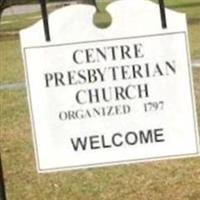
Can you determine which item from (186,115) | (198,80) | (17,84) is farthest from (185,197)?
(17,84)

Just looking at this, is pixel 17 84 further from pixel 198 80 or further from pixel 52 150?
pixel 52 150

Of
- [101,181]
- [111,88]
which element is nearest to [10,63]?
[101,181]

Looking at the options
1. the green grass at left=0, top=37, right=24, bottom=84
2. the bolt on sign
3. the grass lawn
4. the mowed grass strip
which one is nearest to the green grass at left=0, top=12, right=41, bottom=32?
the green grass at left=0, top=37, right=24, bottom=84

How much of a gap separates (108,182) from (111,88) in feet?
11.6

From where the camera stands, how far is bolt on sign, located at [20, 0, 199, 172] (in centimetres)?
316

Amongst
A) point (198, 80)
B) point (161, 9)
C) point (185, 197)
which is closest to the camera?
point (161, 9)

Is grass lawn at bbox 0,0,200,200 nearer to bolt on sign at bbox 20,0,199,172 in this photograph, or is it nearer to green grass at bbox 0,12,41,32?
bolt on sign at bbox 20,0,199,172

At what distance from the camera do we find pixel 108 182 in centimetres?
666

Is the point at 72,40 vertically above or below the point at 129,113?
above

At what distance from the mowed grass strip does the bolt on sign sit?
9.57 ft

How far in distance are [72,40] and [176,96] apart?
46 centimetres

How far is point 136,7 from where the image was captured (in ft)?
10.4

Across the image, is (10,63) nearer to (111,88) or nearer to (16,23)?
(111,88)

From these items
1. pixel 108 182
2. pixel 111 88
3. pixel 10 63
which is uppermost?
pixel 111 88
